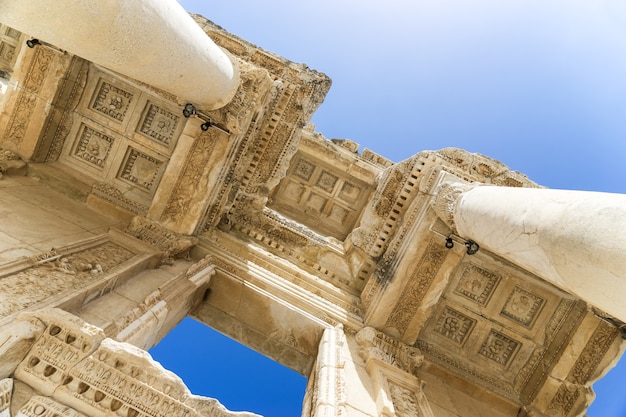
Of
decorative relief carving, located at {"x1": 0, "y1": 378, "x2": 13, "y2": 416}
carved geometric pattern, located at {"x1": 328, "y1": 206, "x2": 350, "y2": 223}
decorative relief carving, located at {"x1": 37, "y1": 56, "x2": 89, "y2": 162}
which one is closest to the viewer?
decorative relief carving, located at {"x1": 0, "y1": 378, "x2": 13, "y2": 416}

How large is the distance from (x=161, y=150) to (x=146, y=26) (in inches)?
144

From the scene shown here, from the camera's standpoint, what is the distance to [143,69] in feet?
10.5

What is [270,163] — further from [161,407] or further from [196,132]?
[161,407]

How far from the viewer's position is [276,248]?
6523mm

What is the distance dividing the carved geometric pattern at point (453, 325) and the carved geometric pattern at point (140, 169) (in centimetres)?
558

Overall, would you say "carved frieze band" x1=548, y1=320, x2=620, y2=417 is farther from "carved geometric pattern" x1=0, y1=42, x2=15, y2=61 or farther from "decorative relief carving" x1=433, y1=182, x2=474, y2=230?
"carved geometric pattern" x1=0, y1=42, x2=15, y2=61

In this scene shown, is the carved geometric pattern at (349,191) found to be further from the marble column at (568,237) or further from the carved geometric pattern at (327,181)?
the marble column at (568,237)

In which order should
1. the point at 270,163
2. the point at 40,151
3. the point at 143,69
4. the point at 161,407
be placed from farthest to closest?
1. the point at 270,163
2. the point at 40,151
3. the point at 143,69
4. the point at 161,407

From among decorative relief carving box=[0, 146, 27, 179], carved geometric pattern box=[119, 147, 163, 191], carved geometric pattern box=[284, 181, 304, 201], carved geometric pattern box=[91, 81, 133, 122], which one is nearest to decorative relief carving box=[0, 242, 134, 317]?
carved geometric pattern box=[119, 147, 163, 191]

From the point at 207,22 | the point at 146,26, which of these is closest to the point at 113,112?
the point at 207,22

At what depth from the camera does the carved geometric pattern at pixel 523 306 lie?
592 centimetres

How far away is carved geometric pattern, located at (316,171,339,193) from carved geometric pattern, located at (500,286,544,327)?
172 inches

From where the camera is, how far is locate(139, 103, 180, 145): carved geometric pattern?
242 inches

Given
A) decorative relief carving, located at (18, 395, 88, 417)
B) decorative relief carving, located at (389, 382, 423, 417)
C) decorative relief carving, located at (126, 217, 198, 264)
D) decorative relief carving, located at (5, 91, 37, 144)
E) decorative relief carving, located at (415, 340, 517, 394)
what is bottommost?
decorative relief carving, located at (18, 395, 88, 417)
